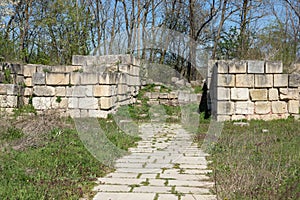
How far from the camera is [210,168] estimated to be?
4.80 m

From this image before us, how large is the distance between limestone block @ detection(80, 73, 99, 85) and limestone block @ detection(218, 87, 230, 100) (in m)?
3.61

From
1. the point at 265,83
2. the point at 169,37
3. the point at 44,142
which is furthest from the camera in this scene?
the point at 169,37

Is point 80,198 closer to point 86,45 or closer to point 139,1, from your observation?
point 86,45

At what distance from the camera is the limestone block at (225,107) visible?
916cm

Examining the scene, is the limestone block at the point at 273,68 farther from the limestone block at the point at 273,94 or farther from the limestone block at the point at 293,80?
the limestone block at the point at 273,94

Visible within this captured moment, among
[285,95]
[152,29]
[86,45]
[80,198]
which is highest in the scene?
[152,29]

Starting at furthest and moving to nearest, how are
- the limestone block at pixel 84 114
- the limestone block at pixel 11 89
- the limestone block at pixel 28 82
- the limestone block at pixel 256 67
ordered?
the limestone block at pixel 28 82 < the limestone block at pixel 11 89 < the limestone block at pixel 84 114 < the limestone block at pixel 256 67

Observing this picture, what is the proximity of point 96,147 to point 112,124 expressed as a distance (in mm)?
2835

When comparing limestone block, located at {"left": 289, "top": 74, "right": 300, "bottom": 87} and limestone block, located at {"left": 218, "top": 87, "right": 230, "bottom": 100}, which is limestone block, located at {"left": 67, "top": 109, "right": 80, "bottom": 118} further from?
limestone block, located at {"left": 289, "top": 74, "right": 300, "bottom": 87}

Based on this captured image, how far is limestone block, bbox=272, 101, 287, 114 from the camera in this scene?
931 centimetres

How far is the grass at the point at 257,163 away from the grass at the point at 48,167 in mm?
1652

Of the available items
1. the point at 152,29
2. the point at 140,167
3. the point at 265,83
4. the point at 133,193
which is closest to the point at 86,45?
the point at 152,29

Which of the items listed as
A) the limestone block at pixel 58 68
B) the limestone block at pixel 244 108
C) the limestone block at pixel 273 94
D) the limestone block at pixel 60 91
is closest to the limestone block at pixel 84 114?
the limestone block at pixel 60 91

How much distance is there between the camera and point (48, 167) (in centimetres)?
436
